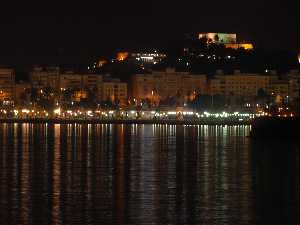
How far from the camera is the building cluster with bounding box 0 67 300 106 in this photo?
146000 millimetres

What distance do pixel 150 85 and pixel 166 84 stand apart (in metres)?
3.23

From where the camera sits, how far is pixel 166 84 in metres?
150

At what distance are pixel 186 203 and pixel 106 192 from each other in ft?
8.20

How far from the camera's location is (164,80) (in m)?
151

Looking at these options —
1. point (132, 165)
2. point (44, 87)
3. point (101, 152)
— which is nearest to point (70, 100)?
point (44, 87)

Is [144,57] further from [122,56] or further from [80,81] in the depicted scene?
[80,81]

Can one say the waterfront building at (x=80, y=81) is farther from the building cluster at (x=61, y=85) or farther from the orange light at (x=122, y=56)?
the orange light at (x=122, y=56)

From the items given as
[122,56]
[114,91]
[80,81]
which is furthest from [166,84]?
[122,56]

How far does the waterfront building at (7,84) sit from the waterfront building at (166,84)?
18820mm

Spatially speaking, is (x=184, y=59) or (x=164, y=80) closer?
(x=164, y=80)

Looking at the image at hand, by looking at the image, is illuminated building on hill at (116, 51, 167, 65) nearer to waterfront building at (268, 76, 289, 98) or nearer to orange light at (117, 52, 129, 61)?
orange light at (117, 52, 129, 61)

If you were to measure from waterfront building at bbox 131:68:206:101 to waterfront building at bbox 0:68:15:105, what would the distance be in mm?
18820

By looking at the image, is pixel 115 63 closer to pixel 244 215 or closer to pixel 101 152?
pixel 101 152

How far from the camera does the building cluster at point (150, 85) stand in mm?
146000
